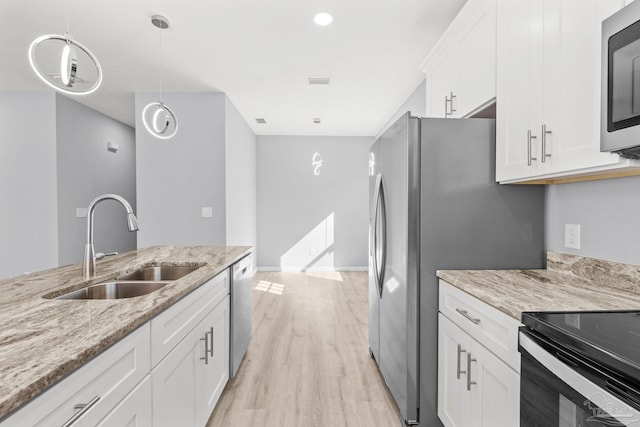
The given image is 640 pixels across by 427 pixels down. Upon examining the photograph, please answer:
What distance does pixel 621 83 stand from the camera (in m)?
1.03

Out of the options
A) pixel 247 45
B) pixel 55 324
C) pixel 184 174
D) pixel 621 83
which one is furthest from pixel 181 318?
pixel 184 174

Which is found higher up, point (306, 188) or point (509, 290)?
point (306, 188)

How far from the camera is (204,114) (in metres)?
4.25

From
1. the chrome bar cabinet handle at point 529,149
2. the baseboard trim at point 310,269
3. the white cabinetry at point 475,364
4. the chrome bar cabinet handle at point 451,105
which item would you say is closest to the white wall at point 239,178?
the baseboard trim at point 310,269

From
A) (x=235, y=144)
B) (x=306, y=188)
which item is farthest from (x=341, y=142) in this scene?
(x=235, y=144)

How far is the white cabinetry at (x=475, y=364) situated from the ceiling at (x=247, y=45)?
209 centimetres

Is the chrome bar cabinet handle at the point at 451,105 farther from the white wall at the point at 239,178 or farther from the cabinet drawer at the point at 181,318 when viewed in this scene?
the white wall at the point at 239,178

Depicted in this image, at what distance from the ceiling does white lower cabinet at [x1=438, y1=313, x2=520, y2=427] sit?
7.31 feet

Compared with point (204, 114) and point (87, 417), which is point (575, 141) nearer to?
point (87, 417)

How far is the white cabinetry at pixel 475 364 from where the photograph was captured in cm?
119

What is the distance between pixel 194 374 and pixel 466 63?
2.38 meters

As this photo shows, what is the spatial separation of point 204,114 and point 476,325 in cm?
396

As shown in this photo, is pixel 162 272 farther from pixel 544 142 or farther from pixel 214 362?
pixel 544 142

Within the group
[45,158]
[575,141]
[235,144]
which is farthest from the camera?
[235,144]
